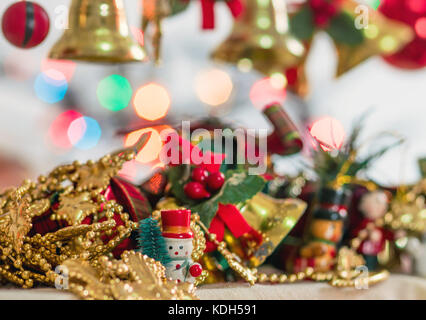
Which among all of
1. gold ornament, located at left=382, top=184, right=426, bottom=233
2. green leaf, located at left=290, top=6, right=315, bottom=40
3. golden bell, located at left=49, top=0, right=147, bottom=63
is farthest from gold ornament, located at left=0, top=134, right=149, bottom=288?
green leaf, located at left=290, top=6, right=315, bottom=40

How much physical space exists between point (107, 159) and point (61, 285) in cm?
17

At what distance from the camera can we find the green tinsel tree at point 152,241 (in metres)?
0.59

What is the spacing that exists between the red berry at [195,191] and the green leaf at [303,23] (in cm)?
72

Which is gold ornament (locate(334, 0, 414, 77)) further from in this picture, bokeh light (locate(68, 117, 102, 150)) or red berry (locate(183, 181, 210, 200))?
bokeh light (locate(68, 117, 102, 150))

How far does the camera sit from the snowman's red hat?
588 mm

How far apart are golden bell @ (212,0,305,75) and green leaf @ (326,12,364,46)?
0.34 metres

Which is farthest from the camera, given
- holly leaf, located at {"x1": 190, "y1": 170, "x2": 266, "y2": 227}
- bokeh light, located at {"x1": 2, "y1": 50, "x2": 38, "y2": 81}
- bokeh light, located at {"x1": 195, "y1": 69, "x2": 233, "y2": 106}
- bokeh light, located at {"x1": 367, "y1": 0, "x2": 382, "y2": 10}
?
bokeh light, located at {"x1": 195, "y1": 69, "x2": 233, "y2": 106}

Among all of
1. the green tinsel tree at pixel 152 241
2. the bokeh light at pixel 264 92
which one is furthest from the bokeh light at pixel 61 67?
the green tinsel tree at pixel 152 241

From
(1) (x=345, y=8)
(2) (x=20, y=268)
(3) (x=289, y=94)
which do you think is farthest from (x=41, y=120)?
(2) (x=20, y=268)

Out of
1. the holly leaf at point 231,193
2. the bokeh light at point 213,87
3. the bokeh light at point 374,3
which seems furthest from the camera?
the bokeh light at point 213,87

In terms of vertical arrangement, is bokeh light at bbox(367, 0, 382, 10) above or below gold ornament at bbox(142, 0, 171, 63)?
above

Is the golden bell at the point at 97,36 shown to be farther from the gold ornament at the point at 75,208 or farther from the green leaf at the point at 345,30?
the green leaf at the point at 345,30

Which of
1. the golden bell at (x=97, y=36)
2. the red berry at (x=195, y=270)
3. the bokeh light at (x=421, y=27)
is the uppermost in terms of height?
the bokeh light at (x=421, y=27)
